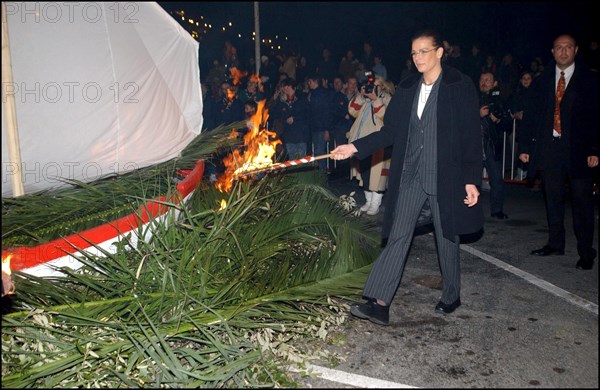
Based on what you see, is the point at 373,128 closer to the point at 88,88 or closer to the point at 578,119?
the point at 578,119

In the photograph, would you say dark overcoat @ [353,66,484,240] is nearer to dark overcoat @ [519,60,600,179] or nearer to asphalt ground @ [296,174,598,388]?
asphalt ground @ [296,174,598,388]

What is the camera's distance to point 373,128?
768 cm

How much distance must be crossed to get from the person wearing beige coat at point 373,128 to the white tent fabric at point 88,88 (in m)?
3.11

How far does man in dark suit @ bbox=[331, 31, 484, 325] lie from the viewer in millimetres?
4039

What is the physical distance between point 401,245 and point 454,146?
813 millimetres

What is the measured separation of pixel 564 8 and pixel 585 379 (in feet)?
50.5

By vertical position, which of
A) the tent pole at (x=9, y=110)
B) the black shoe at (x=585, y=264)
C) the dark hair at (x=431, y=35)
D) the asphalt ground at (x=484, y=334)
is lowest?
the asphalt ground at (x=484, y=334)

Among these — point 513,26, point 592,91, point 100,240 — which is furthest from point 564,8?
point 100,240

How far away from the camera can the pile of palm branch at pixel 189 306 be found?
3287mm

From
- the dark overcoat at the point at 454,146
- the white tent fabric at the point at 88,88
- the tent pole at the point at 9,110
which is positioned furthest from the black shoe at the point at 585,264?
the tent pole at the point at 9,110

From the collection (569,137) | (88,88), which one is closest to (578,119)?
(569,137)

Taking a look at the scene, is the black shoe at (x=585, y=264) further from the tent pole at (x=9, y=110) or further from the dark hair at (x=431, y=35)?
the tent pole at (x=9, y=110)

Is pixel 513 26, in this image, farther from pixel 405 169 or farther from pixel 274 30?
pixel 405 169

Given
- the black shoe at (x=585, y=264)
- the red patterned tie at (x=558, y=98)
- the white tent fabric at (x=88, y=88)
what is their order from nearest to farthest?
the white tent fabric at (x=88, y=88)
the black shoe at (x=585, y=264)
the red patterned tie at (x=558, y=98)
